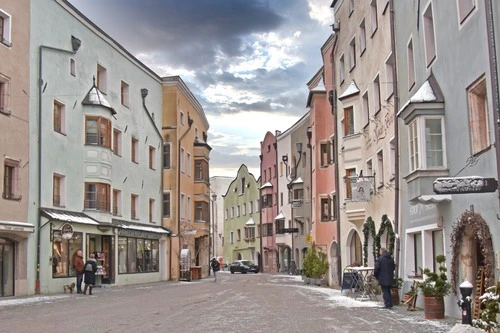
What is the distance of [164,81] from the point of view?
158 feet

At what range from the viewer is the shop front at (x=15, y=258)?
86.4 ft

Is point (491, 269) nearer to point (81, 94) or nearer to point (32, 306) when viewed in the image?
point (32, 306)

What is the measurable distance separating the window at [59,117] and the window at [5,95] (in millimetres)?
4249

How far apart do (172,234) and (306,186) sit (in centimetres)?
1430

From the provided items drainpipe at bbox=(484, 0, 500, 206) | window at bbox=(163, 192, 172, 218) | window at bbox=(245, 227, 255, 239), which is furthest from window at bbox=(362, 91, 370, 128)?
window at bbox=(245, 227, 255, 239)

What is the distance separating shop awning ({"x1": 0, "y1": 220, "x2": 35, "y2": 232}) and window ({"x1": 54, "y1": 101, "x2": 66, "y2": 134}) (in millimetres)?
5549

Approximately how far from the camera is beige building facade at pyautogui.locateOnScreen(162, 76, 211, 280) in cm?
4806

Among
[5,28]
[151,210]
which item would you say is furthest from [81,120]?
[151,210]

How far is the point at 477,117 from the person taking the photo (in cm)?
1452

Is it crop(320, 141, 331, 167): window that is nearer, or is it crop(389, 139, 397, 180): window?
crop(389, 139, 397, 180): window

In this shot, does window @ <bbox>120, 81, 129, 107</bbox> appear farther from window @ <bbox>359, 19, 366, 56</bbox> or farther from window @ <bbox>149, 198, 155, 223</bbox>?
window @ <bbox>359, 19, 366, 56</bbox>

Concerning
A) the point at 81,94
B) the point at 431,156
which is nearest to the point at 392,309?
the point at 431,156

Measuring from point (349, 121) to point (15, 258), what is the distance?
1504cm

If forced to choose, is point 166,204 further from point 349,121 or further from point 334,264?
point 349,121
